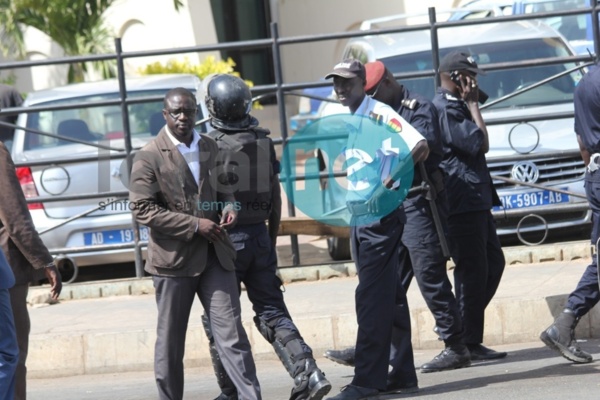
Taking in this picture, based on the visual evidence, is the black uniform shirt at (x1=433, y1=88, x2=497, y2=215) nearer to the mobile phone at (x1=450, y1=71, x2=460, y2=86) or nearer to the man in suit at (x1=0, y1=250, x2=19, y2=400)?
the mobile phone at (x1=450, y1=71, x2=460, y2=86)

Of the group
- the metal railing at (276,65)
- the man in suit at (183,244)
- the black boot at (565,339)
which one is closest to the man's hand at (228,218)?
the man in suit at (183,244)

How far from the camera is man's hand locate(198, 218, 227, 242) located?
630cm

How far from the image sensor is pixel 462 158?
7.83 meters

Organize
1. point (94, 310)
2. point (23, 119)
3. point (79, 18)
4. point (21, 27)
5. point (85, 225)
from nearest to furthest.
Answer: point (94, 310) < point (85, 225) < point (23, 119) < point (79, 18) < point (21, 27)

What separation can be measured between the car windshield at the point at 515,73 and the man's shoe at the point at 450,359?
3.90 metres

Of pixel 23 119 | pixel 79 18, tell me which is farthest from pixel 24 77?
pixel 23 119

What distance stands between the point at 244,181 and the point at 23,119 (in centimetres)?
551

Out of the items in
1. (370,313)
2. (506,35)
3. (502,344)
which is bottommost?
(502,344)

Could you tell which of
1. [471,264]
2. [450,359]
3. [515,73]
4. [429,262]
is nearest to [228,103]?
[429,262]

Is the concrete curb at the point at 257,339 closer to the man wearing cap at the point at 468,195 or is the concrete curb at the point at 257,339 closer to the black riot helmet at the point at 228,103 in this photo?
the man wearing cap at the point at 468,195

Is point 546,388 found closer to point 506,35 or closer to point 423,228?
point 423,228

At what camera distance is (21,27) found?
22719 millimetres

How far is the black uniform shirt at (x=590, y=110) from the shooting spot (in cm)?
738

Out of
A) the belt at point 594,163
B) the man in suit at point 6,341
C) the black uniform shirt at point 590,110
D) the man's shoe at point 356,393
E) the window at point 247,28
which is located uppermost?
the window at point 247,28
